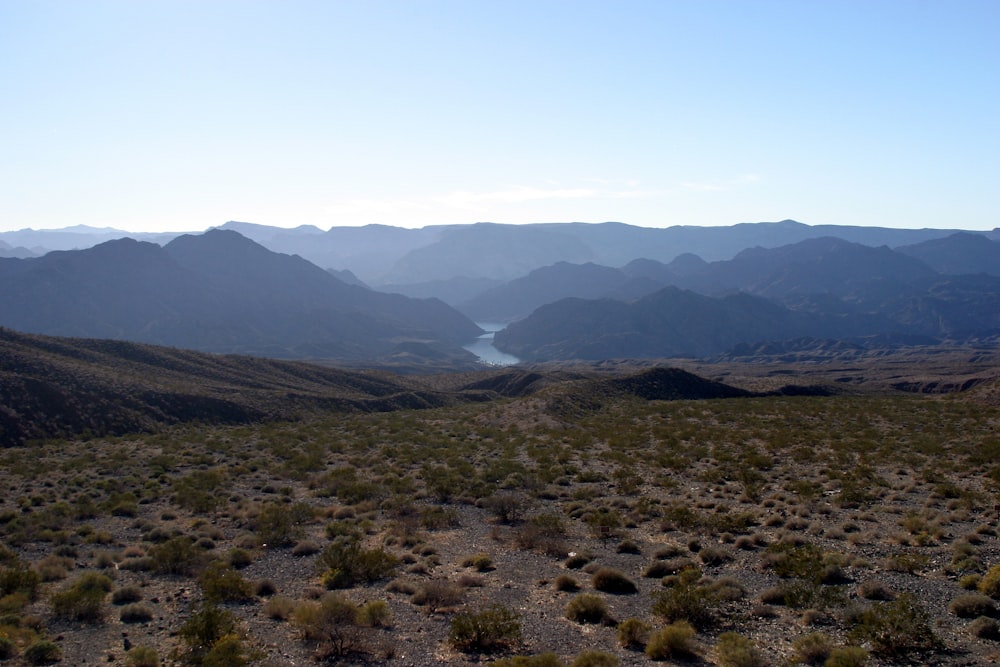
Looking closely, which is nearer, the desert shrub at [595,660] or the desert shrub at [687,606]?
the desert shrub at [595,660]

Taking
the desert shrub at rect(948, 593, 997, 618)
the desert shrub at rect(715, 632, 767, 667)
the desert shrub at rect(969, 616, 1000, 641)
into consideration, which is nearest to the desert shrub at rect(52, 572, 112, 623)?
the desert shrub at rect(715, 632, 767, 667)

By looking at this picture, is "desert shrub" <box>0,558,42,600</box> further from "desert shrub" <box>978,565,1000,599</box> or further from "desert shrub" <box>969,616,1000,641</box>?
"desert shrub" <box>978,565,1000,599</box>

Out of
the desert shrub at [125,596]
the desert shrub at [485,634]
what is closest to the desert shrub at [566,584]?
the desert shrub at [485,634]

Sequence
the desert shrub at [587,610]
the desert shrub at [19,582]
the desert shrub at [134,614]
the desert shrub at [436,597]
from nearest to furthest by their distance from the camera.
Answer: the desert shrub at [587,610] → the desert shrub at [134,614] → the desert shrub at [436,597] → the desert shrub at [19,582]

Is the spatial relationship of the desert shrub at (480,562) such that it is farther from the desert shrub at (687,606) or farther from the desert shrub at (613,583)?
the desert shrub at (687,606)

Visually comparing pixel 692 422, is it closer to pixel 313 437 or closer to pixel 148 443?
pixel 313 437

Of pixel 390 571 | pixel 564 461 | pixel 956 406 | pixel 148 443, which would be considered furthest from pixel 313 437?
pixel 956 406
